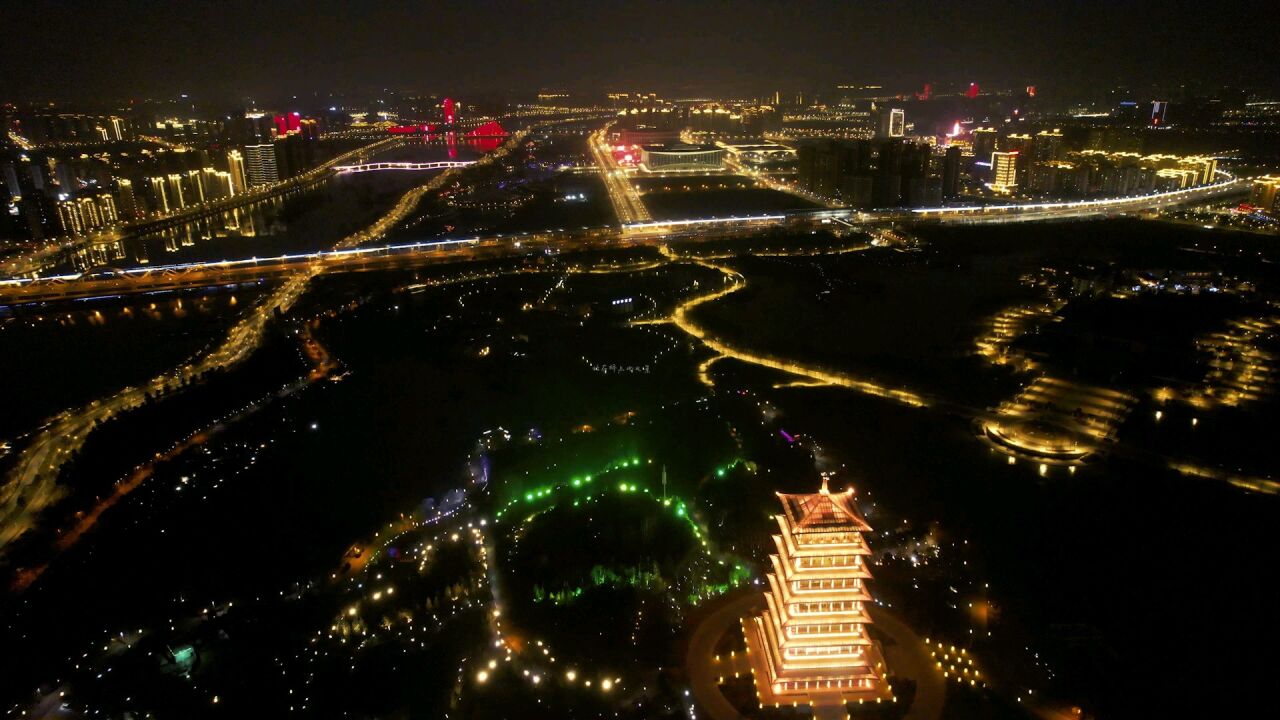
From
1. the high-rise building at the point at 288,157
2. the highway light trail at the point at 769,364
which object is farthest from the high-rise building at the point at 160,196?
the highway light trail at the point at 769,364

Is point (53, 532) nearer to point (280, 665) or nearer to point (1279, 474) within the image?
point (280, 665)

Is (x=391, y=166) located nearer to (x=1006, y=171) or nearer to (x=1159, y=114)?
(x=1006, y=171)

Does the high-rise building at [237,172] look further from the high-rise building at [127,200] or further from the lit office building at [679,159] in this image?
the lit office building at [679,159]

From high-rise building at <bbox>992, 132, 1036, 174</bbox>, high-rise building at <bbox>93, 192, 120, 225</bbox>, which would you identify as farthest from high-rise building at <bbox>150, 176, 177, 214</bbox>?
high-rise building at <bbox>992, 132, 1036, 174</bbox>

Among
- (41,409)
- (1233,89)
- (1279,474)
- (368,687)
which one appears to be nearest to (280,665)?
(368,687)

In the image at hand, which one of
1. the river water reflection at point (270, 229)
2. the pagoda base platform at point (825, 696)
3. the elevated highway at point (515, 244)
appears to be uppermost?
the river water reflection at point (270, 229)

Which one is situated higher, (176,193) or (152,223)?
(176,193)

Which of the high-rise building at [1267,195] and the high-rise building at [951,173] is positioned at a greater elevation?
the high-rise building at [951,173]

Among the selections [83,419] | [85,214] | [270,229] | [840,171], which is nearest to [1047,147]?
[840,171]
